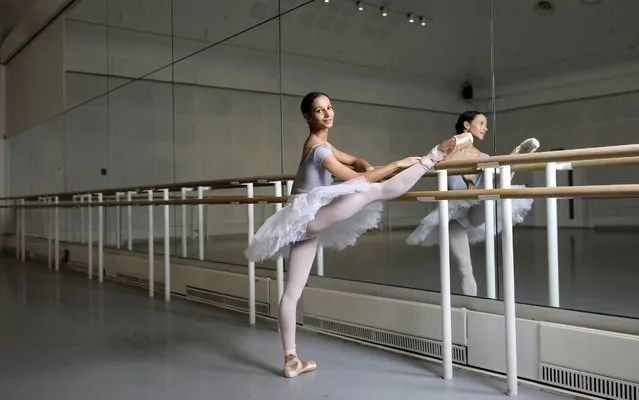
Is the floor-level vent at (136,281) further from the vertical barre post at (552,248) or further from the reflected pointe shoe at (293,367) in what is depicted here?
the vertical barre post at (552,248)

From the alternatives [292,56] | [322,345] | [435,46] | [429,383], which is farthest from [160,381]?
[435,46]

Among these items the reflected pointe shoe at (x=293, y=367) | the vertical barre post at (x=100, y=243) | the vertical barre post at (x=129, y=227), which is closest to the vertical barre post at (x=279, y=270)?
the reflected pointe shoe at (x=293, y=367)

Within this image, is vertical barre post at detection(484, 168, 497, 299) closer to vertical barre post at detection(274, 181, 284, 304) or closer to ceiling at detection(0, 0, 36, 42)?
vertical barre post at detection(274, 181, 284, 304)

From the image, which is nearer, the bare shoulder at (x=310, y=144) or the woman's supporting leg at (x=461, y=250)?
the bare shoulder at (x=310, y=144)

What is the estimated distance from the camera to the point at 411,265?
16.1ft

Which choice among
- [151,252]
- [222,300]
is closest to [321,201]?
[222,300]

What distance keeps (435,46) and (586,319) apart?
3.02 metres

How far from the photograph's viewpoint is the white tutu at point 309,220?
2316 mm

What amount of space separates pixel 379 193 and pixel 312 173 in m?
0.32

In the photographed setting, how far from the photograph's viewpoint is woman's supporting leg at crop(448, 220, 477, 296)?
3.02 metres

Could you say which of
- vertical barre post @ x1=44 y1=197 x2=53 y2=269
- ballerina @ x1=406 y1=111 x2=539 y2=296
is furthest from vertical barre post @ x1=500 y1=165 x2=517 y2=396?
vertical barre post @ x1=44 y1=197 x2=53 y2=269

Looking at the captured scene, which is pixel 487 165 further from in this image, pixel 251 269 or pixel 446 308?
pixel 251 269

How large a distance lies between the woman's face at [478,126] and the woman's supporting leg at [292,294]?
1.07m

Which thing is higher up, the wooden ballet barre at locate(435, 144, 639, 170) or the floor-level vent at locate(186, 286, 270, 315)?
the wooden ballet barre at locate(435, 144, 639, 170)
